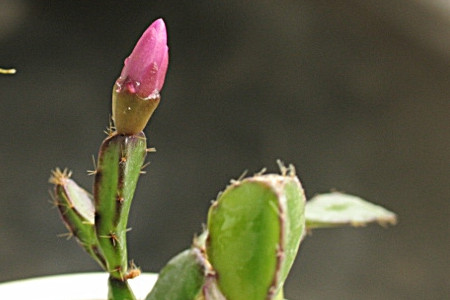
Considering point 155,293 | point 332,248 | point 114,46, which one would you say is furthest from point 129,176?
point 114,46

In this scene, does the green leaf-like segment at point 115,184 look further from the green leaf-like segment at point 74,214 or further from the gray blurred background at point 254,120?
the gray blurred background at point 254,120

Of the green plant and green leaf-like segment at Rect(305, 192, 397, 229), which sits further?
green leaf-like segment at Rect(305, 192, 397, 229)

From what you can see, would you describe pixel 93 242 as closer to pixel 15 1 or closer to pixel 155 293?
pixel 155 293

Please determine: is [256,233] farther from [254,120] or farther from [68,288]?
[254,120]

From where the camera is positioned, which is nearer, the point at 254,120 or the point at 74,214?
the point at 74,214

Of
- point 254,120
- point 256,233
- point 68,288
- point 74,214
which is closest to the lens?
point 256,233

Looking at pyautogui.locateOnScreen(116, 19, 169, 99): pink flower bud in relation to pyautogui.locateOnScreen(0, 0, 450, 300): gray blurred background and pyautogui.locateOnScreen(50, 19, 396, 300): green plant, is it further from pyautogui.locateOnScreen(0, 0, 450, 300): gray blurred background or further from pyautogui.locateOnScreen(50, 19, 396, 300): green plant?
pyautogui.locateOnScreen(0, 0, 450, 300): gray blurred background

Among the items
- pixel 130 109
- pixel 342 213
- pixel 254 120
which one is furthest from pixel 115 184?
pixel 254 120

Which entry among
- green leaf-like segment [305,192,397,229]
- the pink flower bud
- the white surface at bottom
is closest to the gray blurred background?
the white surface at bottom
